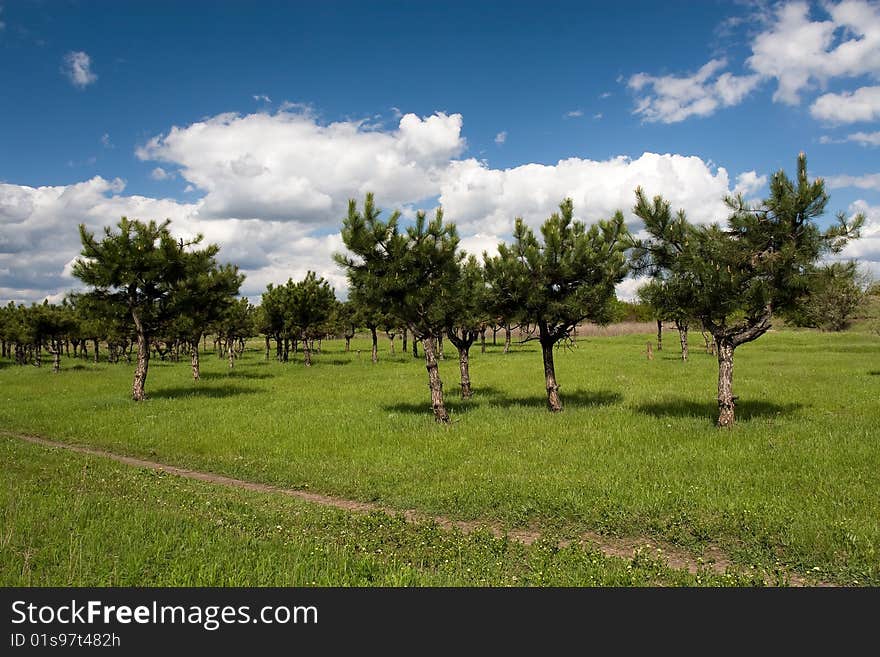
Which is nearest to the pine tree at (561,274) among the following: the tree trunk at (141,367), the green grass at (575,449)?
the green grass at (575,449)

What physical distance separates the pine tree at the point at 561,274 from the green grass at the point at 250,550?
1435 centimetres

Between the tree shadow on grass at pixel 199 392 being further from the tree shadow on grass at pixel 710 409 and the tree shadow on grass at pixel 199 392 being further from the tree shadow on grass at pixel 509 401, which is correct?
the tree shadow on grass at pixel 710 409

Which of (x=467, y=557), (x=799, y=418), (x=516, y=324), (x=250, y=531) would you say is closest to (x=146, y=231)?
(x=516, y=324)

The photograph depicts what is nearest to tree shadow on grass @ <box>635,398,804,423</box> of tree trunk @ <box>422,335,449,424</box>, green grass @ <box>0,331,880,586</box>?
green grass @ <box>0,331,880,586</box>

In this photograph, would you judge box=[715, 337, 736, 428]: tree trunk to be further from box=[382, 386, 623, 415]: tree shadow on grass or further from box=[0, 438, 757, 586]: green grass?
box=[0, 438, 757, 586]: green grass

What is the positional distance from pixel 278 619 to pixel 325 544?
2.71m

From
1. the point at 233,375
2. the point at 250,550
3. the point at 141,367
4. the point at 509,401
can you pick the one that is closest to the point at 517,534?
the point at 250,550

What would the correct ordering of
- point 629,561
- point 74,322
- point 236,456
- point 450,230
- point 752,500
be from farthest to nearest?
1. point 74,322
2. point 450,230
3. point 236,456
4. point 752,500
5. point 629,561

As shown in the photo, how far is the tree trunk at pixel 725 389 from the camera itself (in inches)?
724

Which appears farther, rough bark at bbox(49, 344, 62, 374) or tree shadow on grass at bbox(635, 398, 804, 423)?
rough bark at bbox(49, 344, 62, 374)

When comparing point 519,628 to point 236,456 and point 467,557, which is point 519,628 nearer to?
point 467,557

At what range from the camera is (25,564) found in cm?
727

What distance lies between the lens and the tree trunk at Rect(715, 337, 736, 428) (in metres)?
18.4

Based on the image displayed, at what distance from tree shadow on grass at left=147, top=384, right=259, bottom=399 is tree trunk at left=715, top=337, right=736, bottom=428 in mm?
25179
